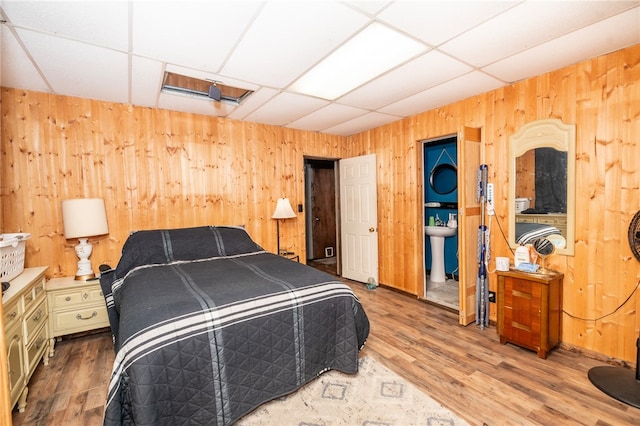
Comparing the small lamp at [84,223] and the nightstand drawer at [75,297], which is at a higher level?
the small lamp at [84,223]

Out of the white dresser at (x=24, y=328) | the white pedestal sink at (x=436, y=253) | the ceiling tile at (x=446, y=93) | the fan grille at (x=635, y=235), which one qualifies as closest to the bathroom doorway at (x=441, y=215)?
the white pedestal sink at (x=436, y=253)

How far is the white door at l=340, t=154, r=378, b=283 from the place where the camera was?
171 inches

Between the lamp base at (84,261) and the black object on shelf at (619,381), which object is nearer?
the black object on shelf at (619,381)

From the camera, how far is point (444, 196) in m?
4.61

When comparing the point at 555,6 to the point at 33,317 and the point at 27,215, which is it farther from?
the point at 27,215

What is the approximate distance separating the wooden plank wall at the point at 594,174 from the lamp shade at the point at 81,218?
396 centimetres

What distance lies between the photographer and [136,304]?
175 centimetres

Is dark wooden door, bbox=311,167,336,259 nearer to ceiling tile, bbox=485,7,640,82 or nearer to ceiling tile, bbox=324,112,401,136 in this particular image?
ceiling tile, bbox=324,112,401,136

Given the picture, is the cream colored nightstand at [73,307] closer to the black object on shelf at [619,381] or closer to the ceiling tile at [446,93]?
the ceiling tile at [446,93]

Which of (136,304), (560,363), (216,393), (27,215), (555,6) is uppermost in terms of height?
(555,6)

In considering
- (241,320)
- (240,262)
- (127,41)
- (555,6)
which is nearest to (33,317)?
(240,262)

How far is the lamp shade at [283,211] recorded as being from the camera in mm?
3874

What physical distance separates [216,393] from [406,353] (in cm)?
159

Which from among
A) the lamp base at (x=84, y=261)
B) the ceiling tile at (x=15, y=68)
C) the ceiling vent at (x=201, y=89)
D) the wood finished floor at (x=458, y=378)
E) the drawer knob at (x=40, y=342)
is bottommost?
the wood finished floor at (x=458, y=378)
